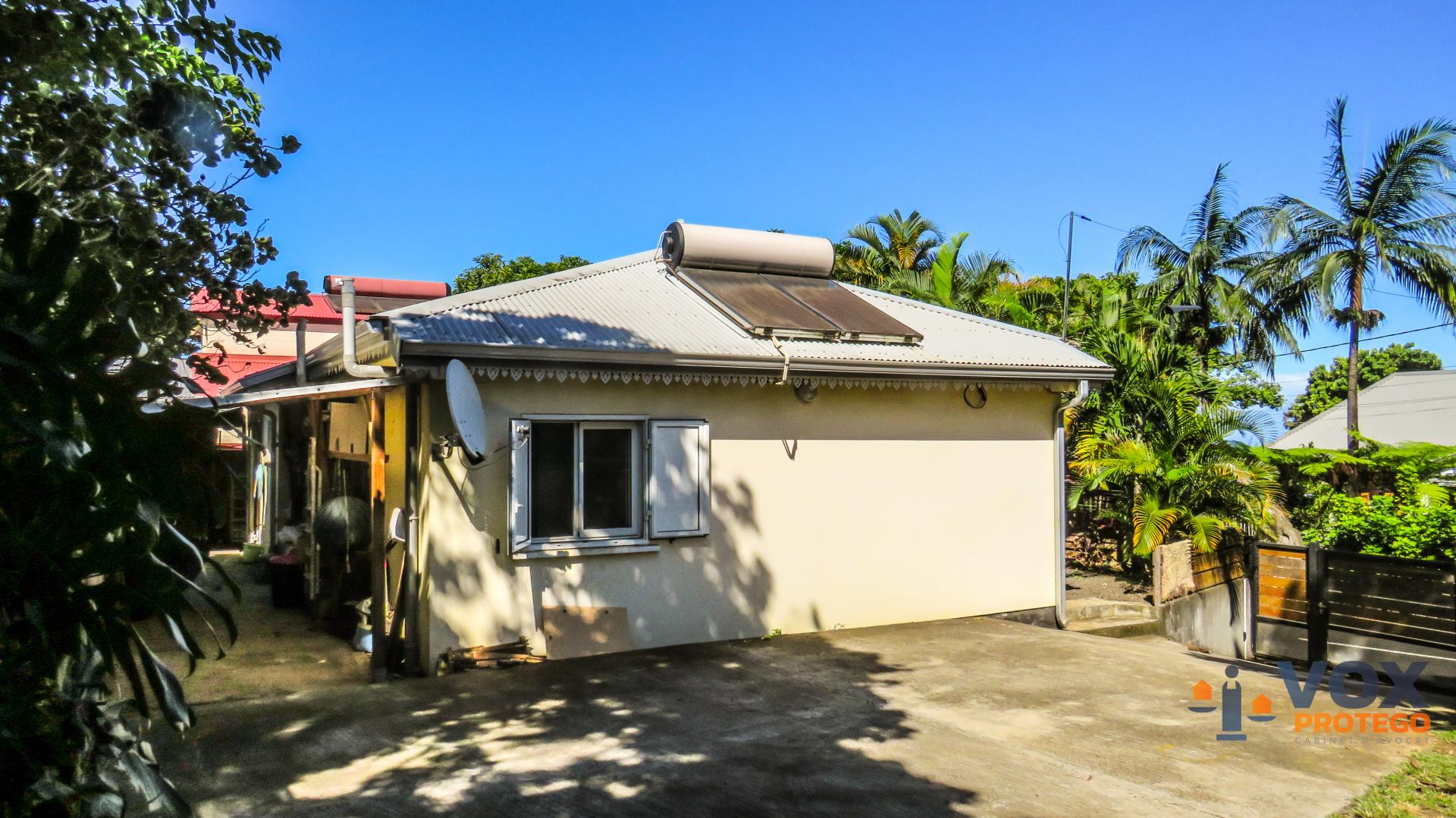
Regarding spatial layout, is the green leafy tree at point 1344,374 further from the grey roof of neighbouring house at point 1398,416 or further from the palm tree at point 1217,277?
the palm tree at point 1217,277

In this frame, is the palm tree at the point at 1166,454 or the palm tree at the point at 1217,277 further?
the palm tree at the point at 1217,277

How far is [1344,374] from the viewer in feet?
166

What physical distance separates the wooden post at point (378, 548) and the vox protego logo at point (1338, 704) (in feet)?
20.6

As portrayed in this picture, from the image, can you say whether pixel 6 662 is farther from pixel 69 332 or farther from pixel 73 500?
pixel 69 332

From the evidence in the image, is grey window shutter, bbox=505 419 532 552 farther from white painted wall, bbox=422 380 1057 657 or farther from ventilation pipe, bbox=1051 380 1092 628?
ventilation pipe, bbox=1051 380 1092 628

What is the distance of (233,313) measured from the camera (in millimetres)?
5383

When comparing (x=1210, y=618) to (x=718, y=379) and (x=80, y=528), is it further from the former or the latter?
(x=80, y=528)

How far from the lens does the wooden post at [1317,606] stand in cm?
959

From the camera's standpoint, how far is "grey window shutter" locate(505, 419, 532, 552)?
7906 mm

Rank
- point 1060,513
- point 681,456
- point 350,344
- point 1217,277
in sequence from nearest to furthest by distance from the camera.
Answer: point 350,344 → point 681,456 → point 1060,513 → point 1217,277

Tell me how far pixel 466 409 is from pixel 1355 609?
8633 mm

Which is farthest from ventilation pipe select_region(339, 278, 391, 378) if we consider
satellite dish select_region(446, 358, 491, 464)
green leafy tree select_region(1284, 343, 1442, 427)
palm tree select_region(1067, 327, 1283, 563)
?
green leafy tree select_region(1284, 343, 1442, 427)

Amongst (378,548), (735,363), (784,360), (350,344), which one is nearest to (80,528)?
(350,344)

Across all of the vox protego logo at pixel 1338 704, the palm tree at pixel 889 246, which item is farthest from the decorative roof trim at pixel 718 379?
the palm tree at pixel 889 246
